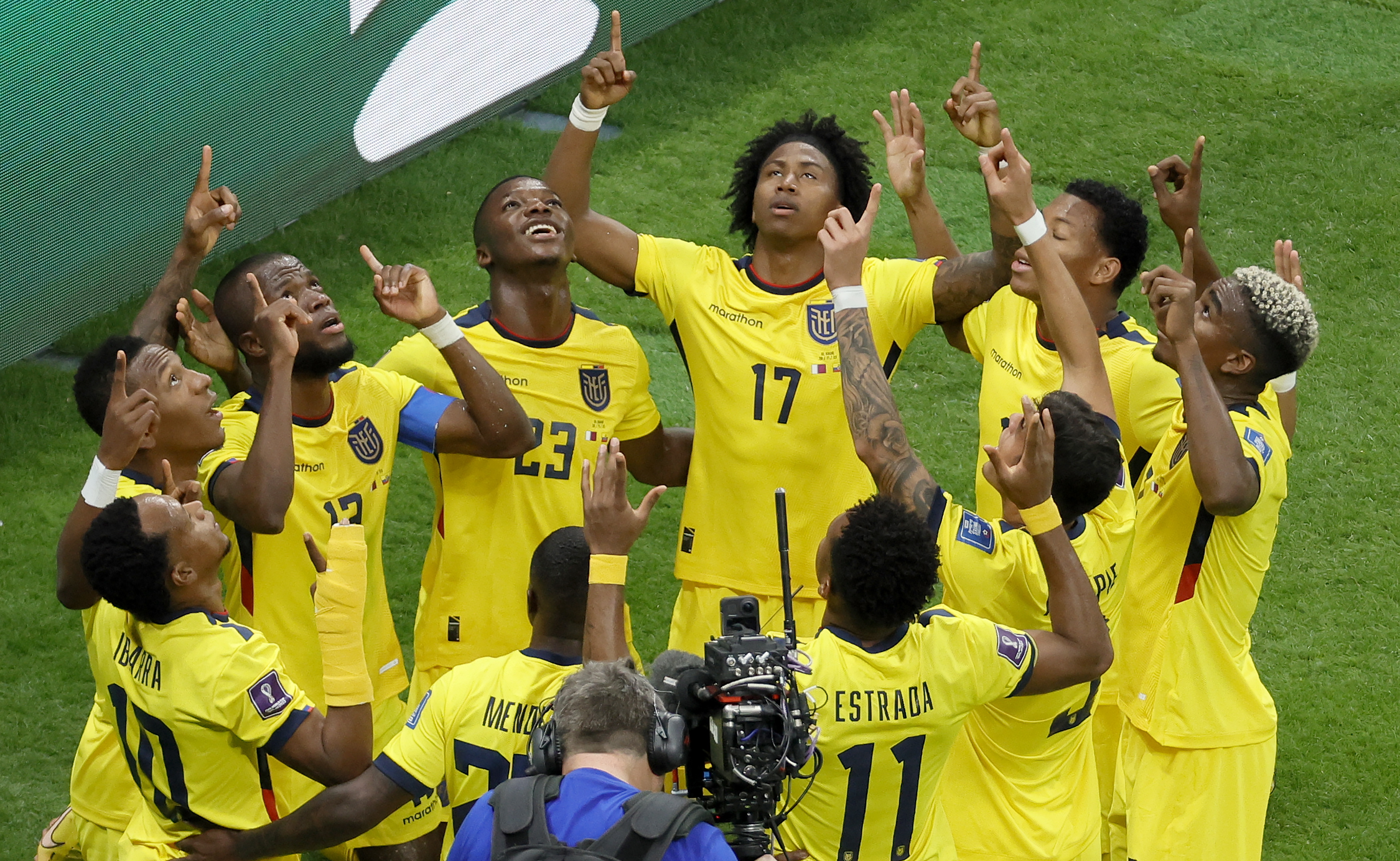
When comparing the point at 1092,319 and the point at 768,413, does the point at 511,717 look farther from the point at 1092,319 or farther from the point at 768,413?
the point at 1092,319

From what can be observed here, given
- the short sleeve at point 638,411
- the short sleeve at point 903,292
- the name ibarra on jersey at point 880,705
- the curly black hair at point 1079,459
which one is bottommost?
the name ibarra on jersey at point 880,705

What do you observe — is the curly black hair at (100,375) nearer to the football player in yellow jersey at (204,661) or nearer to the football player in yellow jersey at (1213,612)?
the football player in yellow jersey at (204,661)

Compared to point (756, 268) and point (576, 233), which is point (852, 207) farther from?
point (576, 233)

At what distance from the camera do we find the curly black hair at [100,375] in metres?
4.86

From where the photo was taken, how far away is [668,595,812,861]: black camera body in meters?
3.24

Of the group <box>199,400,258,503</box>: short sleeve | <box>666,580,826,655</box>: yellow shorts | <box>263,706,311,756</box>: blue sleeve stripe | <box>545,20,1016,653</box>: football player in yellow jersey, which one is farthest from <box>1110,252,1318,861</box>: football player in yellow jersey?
<box>199,400,258,503</box>: short sleeve

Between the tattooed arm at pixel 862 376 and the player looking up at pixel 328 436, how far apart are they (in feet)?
3.76

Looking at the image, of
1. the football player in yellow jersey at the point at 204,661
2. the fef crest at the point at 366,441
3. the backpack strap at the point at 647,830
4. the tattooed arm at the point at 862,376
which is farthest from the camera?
the fef crest at the point at 366,441

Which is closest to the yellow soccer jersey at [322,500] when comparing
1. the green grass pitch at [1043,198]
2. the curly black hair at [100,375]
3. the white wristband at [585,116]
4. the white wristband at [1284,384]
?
the curly black hair at [100,375]

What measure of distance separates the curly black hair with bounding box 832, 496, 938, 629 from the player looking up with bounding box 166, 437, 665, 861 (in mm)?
492

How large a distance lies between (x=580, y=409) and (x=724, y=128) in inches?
238

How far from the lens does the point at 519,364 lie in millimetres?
5328

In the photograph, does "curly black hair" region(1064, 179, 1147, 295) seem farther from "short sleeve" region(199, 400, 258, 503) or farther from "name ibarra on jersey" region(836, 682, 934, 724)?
"short sleeve" region(199, 400, 258, 503)

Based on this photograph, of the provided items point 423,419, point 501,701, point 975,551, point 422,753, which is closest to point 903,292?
point 975,551
